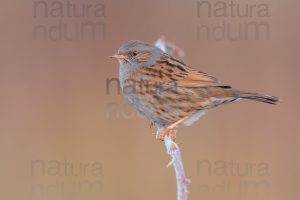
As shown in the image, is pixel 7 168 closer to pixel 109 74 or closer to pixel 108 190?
pixel 108 190

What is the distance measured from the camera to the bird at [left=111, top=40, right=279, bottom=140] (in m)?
4.08

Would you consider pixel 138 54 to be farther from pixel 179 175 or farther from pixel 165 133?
pixel 179 175

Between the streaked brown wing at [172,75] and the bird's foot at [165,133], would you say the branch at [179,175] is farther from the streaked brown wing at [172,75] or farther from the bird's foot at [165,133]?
the streaked brown wing at [172,75]

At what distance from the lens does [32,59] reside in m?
6.29

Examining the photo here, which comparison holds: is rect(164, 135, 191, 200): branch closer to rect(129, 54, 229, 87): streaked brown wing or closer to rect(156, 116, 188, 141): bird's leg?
rect(156, 116, 188, 141): bird's leg

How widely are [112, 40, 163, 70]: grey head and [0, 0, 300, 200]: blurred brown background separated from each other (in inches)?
61.1

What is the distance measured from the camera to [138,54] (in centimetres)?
431

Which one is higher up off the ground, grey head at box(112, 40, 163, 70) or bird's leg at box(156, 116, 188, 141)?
grey head at box(112, 40, 163, 70)

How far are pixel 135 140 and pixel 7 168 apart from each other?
1.23 meters

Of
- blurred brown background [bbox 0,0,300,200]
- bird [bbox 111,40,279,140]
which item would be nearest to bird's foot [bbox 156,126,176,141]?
bird [bbox 111,40,279,140]

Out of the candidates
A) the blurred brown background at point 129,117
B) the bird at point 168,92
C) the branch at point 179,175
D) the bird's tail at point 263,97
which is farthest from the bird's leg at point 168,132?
the blurred brown background at point 129,117

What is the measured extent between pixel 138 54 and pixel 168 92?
38 centimetres

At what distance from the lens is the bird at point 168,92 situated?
4082 mm

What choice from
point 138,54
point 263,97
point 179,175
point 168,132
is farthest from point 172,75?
point 179,175
